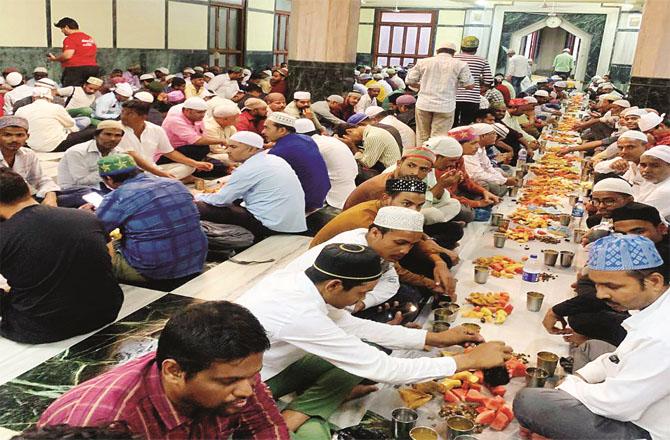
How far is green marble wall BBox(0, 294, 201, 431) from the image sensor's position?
2.49 meters

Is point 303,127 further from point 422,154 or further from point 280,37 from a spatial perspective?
point 280,37

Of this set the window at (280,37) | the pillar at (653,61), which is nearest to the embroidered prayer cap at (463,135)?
the pillar at (653,61)

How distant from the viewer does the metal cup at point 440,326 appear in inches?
132

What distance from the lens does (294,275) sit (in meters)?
2.34

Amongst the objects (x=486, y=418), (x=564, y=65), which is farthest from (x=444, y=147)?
(x=564, y=65)

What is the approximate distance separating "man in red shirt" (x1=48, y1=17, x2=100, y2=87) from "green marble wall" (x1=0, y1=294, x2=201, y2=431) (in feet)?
23.5

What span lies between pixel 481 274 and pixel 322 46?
226 inches

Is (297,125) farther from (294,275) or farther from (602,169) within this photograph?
(294,275)

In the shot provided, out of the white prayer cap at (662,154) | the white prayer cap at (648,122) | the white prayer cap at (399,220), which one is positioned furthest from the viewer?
the white prayer cap at (648,122)

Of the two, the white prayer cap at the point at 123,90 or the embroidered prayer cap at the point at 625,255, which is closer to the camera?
the embroidered prayer cap at the point at 625,255

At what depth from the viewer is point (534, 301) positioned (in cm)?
382

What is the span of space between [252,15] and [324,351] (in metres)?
15.8

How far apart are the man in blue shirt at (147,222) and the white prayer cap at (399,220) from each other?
1.30 meters

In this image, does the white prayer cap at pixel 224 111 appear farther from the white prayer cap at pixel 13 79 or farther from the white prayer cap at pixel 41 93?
the white prayer cap at pixel 13 79
